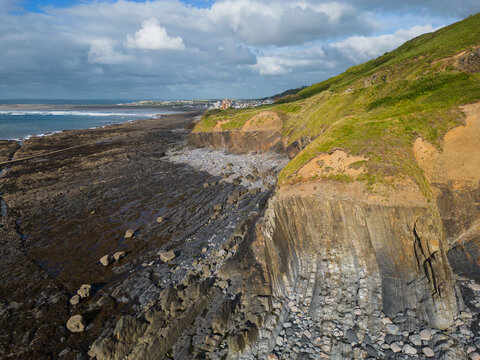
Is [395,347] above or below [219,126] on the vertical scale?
below

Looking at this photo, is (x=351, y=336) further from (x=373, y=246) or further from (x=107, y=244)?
(x=107, y=244)

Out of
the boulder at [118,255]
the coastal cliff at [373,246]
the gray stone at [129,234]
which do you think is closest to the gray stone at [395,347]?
the coastal cliff at [373,246]

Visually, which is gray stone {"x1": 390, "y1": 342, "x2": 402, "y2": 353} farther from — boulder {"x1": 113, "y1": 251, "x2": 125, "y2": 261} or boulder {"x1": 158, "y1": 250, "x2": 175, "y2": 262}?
boulder {"x1": 113, "y1": 251, "x2": 125, "y2": 261}

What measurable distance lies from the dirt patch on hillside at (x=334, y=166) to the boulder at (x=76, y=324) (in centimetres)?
1503

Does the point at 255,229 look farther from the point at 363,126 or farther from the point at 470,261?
the point at 470,261

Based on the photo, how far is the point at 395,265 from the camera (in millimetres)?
12375

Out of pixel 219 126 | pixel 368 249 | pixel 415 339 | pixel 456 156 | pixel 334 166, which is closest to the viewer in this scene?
pixel 415 339

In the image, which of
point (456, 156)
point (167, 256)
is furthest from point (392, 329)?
point (167, 256)

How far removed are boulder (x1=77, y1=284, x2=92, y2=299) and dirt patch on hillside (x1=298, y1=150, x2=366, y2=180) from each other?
608 inches

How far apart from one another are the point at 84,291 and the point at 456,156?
24.4 meters

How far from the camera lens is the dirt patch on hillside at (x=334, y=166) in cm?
1467

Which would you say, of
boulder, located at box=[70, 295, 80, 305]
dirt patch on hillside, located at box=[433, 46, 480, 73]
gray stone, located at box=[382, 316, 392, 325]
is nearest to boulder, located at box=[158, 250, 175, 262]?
boulder, located at box=[70, 295, 80, 305]

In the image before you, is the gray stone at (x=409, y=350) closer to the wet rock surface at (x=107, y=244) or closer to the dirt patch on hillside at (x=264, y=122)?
the wet rock surface at (x=107, y=244)

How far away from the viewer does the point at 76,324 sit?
44.4 feet
